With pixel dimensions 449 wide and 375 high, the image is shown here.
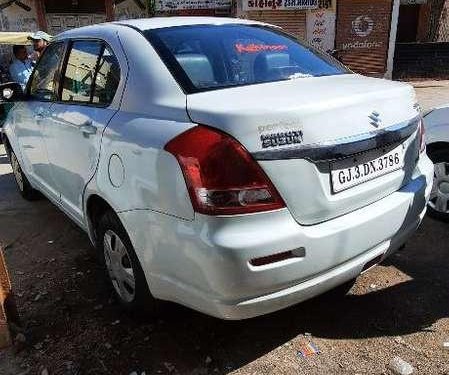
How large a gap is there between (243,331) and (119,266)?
812 millimetres

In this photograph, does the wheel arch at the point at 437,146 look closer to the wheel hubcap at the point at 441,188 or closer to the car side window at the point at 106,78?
the wheel hubcap at the point at 441,188

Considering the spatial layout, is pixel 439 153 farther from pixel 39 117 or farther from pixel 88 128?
pixel 39 117

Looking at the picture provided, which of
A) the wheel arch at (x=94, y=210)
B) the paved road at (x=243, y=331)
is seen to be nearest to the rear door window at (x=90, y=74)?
the wheel arch at (x=94, y=210)

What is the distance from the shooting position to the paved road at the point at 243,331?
8.18ft

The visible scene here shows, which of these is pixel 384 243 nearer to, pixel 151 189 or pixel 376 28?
pixel 151 189

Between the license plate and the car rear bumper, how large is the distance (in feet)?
0.48

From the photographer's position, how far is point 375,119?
232cm

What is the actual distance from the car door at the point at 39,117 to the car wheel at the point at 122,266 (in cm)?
102

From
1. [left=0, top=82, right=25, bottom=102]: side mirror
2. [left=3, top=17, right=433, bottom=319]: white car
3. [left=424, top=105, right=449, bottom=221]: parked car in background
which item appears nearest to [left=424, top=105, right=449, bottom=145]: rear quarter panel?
[left=424, top=105, right=449, bottom=221]: parked car in background

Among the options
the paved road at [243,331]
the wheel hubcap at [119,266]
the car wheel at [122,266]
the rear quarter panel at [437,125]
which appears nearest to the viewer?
the paved road at [243,331]

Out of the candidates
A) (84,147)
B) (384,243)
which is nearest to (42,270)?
(84,147)

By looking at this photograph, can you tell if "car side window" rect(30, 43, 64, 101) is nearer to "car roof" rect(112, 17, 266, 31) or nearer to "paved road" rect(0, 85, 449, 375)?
"car roof" rect(112, 17, 266, 31)

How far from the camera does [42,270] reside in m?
3.59

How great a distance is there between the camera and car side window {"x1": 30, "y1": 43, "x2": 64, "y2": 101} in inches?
142
